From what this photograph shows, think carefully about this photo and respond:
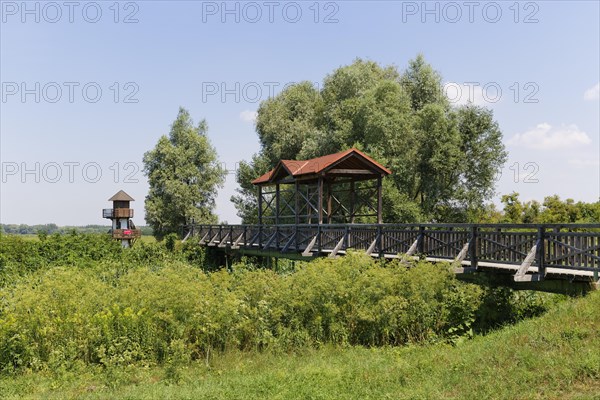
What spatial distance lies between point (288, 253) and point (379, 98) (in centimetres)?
1614

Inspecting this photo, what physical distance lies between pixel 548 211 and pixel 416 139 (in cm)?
901

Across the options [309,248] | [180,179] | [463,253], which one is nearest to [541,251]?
[463,253]

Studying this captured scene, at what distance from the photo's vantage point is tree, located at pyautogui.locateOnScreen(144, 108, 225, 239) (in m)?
44.2

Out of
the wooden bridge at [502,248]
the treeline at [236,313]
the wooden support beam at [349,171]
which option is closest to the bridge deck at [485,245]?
the wooden bridge at [502,248]

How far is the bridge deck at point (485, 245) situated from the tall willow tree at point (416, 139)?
1291 cm

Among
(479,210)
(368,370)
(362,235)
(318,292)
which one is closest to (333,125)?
(479,210)

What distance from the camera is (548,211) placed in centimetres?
3002

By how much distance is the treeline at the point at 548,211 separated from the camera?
28.6 meters

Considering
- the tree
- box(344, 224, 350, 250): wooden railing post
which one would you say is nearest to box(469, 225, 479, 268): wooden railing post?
box(344, 224, 350, 250): wooden railing post

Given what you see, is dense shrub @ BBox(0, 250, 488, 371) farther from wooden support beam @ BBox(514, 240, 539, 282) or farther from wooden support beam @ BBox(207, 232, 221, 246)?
Result: wooden support beam @ BBox(207, 232, 221, 246)

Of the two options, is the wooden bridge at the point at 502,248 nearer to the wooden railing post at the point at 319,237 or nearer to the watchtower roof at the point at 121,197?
the wooden railing post at the point at 319,237

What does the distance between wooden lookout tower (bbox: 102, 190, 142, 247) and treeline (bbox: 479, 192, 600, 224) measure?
28.5m

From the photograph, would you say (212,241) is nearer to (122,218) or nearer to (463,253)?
(122,218)

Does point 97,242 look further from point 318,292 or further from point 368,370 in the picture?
point 368,370
